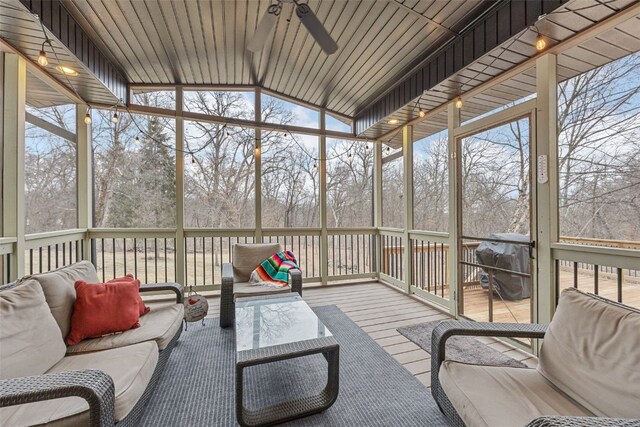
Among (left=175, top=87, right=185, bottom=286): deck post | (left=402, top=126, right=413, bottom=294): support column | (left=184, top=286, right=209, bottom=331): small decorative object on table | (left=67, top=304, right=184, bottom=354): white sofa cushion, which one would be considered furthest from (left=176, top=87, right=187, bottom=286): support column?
(left=402, top=126, right=413, bottom=294): support column

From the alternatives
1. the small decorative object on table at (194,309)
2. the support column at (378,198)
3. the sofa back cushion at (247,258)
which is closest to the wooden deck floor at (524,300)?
the support column at (378,198)

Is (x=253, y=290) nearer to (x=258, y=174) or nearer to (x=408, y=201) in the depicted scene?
(x=258, y=174)

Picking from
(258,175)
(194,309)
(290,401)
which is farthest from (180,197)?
(290,401)

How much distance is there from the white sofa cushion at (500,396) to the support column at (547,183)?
1167mm

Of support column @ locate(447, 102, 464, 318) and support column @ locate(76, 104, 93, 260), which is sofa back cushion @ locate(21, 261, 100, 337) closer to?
support column @ locate(76, 104, 93, 260)

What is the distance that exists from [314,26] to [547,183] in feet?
7.58

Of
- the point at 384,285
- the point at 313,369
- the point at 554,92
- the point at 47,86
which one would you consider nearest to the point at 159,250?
the point at 47,86

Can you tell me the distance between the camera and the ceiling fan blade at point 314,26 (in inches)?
74.1

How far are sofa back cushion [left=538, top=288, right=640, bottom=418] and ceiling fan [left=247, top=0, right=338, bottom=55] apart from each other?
233 cm

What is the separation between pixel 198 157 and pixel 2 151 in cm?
204

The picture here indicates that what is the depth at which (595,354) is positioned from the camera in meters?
1.32

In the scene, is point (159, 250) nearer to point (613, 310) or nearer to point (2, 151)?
point (2, 151)

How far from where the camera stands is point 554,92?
235 centimetres

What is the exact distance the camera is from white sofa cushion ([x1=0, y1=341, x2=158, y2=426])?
1.15m
